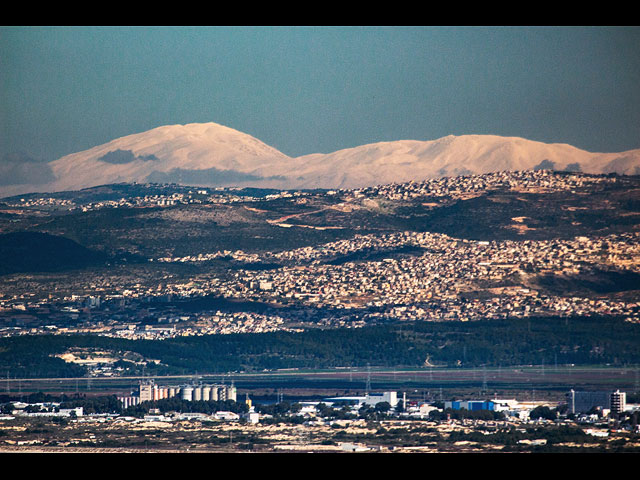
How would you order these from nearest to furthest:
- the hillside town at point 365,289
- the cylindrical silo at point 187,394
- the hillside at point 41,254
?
the cylindrical silo at point 187,394 < the hillside town at point 365,289 < the hillside at point 41,254

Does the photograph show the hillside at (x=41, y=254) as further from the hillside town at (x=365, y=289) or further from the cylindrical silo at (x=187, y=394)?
the cylindrical silo at (x=187, y=394)

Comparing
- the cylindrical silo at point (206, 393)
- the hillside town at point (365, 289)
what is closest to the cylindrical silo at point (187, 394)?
the cylindrical silo at point (206, 393)

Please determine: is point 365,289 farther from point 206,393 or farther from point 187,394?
Result: point 187,394

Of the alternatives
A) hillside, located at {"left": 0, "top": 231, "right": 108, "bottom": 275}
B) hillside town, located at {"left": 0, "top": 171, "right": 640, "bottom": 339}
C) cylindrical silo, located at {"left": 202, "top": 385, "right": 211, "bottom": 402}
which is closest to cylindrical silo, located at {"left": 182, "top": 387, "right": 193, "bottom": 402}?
cylindrical silo, located at {"left": 202, "top": 385, "right": 211, "bottom": 402}

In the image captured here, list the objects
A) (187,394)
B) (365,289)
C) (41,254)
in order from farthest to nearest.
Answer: (41,254) < (365,289) < (187,394)

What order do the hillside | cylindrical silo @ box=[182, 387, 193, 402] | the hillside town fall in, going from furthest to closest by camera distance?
1. the hillside
2. the hillside town
3. cylindrical silo @ box=[182, 387, 193, 402]

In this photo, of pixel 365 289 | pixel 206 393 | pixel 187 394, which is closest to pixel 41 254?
pixel 365 289

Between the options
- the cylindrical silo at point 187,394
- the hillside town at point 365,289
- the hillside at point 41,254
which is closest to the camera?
the cylindrical silo at point 187,394

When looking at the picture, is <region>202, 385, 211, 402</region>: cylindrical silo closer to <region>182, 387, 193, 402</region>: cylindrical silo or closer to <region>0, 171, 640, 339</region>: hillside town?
<region>182, 387, 193, 402</region>: cylindrical silo

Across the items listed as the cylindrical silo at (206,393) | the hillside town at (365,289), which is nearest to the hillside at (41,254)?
the hillside town at (365,289)

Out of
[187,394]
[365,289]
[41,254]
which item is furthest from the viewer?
[41,254]

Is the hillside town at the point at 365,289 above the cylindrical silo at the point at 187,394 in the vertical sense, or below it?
above

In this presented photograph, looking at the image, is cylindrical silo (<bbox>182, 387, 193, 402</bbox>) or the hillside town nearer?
cylindrical silo (<bbox>182, 387, 193, 402</bbox>)

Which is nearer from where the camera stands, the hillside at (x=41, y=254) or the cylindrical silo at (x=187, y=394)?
the cylindrical silo at (x=187, y=394)
